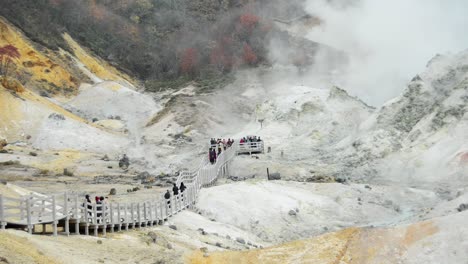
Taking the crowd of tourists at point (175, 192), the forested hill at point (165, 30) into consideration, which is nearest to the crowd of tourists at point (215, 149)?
the crowd of tourists at point (175, 192)

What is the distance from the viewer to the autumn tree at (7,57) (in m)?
71.4

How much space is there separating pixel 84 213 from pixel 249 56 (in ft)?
255

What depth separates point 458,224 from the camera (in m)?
16.9

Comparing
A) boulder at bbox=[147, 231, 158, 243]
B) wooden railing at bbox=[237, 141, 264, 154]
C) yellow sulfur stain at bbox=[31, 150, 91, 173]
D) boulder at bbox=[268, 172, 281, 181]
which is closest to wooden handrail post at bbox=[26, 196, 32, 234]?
boulder at bbox=[147, 231, 158, 243]

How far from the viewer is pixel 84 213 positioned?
20.3 metres

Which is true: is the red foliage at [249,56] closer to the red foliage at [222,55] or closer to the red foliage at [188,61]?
the red foliage at [222,55]

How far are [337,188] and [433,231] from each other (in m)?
Result: 17.5

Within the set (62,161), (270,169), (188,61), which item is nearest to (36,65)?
(188,61)

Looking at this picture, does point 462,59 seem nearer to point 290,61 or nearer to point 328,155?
point 328,155

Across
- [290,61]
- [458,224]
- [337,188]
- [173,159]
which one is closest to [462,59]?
[337,188]

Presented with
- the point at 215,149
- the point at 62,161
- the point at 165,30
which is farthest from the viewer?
the point at 165,30

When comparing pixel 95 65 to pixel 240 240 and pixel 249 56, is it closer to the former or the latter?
pixel 249 56

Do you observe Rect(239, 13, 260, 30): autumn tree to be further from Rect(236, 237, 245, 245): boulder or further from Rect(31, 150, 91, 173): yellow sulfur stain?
Rect(236, 237, 245, 245): boulder

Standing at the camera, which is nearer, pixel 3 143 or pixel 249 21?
pixel 3 143
